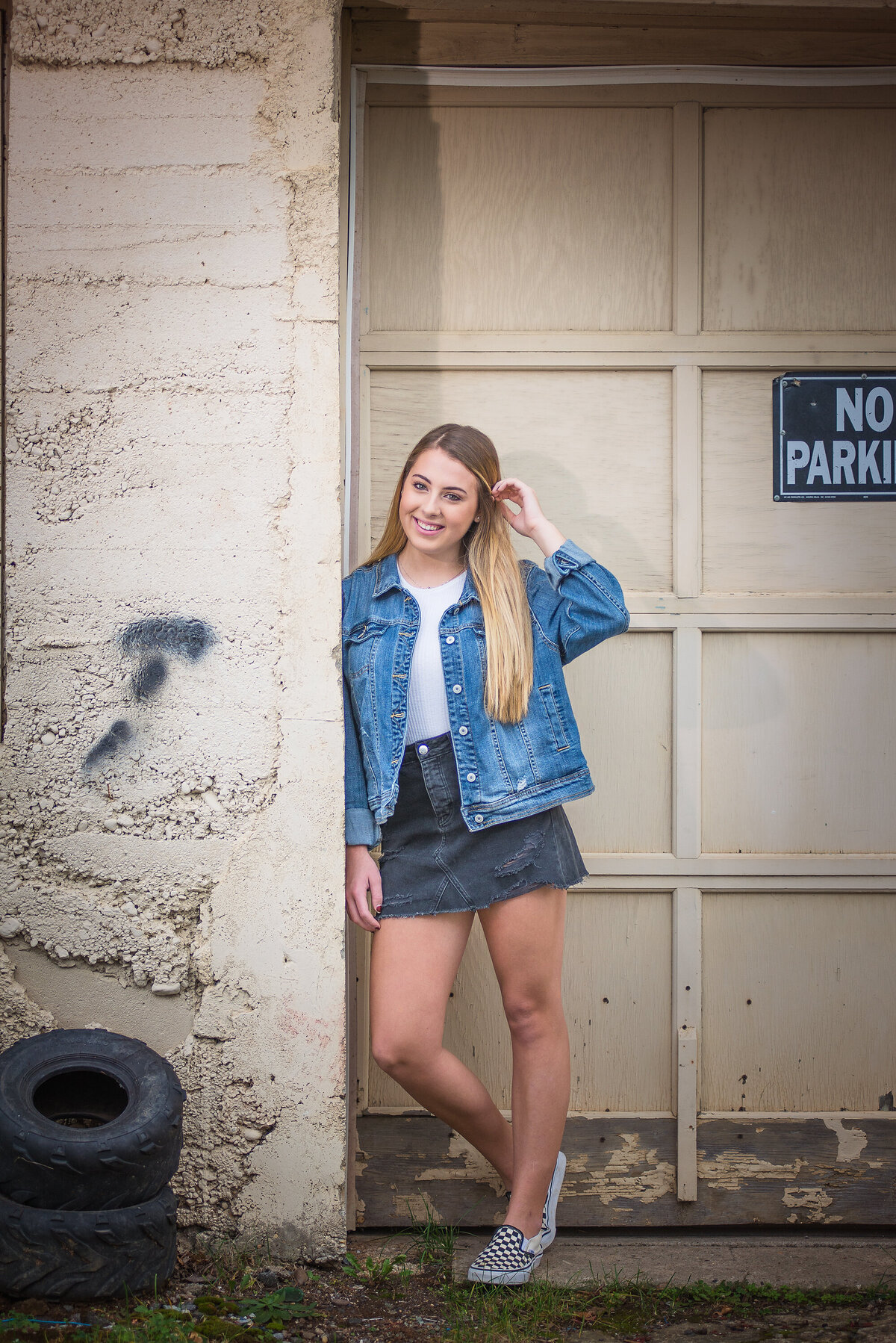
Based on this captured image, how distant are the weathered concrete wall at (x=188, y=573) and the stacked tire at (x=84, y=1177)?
25 cm

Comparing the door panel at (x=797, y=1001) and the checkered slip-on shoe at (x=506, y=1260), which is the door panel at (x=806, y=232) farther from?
the checkered slip-on shoe at (x=506, y=1260)

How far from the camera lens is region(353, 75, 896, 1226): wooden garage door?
2.90 metres

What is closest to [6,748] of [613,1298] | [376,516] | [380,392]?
[376,516]

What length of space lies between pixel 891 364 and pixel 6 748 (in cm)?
267

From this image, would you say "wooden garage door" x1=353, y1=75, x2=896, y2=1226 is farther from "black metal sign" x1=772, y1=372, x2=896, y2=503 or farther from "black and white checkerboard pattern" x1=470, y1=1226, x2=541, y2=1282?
"black and white checkerboard pattern" x1=470, y1=1226, x2=541, y2=1282

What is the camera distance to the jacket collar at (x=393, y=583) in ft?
8.14

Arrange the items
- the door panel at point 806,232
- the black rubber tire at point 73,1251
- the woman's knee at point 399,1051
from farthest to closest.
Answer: the door panel at point 806,232, the woman's knee at point 399,1051, the black rubber tire at point 73,1251

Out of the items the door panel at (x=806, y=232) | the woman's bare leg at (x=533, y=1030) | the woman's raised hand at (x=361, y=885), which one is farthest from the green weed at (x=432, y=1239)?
the door panel at (x=806, y=232)

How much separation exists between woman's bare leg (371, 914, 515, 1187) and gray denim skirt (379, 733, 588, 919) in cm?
6

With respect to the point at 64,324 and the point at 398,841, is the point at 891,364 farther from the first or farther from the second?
the point at 64,324

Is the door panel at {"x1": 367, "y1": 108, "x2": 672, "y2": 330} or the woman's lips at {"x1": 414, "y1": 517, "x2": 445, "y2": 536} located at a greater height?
the door panel at {"x1": 367, "y1": 108, "x2": 672, "y2": 330}

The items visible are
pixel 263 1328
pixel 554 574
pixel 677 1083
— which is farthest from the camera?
pixel 677 1083

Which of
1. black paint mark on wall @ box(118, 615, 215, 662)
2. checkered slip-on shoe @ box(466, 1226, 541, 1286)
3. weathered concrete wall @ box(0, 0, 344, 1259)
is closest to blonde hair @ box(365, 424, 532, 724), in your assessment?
weathered concrete wall @ box(0, 0, 344, 1259)

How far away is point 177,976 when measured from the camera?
8.18ft
